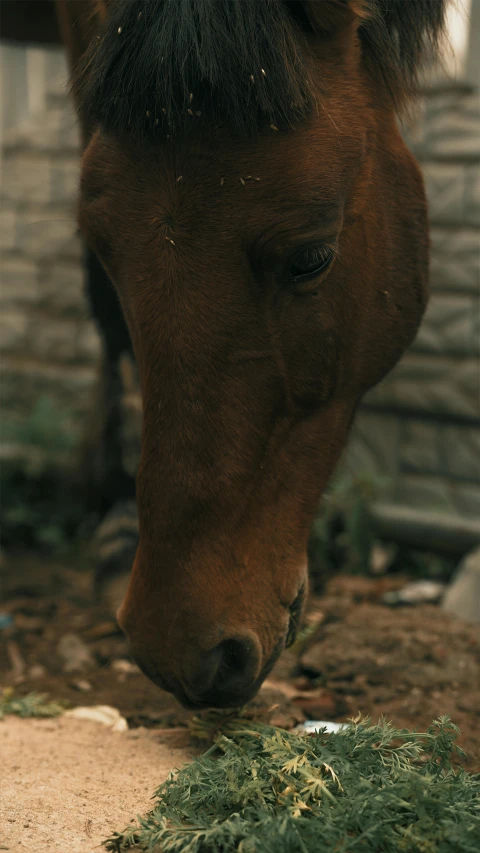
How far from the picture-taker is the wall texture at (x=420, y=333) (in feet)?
14.8

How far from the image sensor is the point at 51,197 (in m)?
5.50

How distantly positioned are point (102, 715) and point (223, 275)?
142 cm

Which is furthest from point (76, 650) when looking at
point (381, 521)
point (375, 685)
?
point (381, 521)

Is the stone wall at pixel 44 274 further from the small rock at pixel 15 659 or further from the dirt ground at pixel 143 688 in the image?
the small rock at pixel 15 659

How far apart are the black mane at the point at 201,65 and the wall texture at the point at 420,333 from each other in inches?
89.9

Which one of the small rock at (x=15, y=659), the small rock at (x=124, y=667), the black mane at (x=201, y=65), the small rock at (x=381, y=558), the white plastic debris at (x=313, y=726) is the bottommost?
the small rock at (x=381, y=558)

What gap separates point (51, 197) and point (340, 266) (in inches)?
157

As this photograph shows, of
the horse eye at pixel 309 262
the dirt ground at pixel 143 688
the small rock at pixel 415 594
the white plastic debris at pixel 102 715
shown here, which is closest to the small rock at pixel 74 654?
the dirt ground at pixel 143 688

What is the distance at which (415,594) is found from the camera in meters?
3.65

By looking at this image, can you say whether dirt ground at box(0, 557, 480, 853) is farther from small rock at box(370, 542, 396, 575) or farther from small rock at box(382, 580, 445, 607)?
small rock at box(370, 542, 396, 575)

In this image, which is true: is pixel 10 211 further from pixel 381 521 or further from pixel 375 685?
pixel 375 685

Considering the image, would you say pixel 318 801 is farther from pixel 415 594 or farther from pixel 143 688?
pixel 415 594

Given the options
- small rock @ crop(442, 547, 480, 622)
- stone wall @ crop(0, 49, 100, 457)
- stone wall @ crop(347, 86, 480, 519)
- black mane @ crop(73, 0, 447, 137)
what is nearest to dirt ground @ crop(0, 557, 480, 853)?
small rock @ crop(442, 547, 480, 622)

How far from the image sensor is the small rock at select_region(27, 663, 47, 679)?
3.00 meters
